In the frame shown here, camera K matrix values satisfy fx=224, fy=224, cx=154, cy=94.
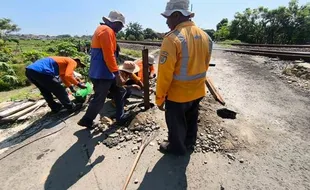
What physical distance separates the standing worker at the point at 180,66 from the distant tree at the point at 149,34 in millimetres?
38537

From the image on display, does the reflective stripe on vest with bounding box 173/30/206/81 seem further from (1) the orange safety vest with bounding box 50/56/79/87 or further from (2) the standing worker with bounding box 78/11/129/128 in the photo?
(1) the orange safety vest with bounding box 50/56/79/87

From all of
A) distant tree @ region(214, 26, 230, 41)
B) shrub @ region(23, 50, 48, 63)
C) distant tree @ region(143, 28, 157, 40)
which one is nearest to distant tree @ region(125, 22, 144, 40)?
distant tree @ region(143, 28, 157, 40)

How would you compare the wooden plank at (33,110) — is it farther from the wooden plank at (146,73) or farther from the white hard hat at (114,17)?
the white hard hat at (114,17)

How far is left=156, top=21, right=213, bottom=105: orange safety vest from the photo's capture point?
2541 millimetres

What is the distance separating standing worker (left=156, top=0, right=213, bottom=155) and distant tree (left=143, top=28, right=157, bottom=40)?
3854cm

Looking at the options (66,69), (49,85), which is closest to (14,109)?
(49,85)

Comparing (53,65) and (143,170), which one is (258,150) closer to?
(143,170)

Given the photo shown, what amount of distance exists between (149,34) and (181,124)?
41053 mm

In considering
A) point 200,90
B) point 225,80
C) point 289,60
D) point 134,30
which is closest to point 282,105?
point 225,80

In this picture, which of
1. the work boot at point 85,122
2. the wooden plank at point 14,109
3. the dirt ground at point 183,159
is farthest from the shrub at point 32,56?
the work boot at point 85,122

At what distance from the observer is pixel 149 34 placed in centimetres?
4231

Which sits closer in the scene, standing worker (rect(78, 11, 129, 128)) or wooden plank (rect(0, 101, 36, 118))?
standing worker (rect(78, 11, 129, 128))

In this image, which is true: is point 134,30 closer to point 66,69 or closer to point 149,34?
point 149,34

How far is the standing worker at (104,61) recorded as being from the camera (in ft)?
11.2
